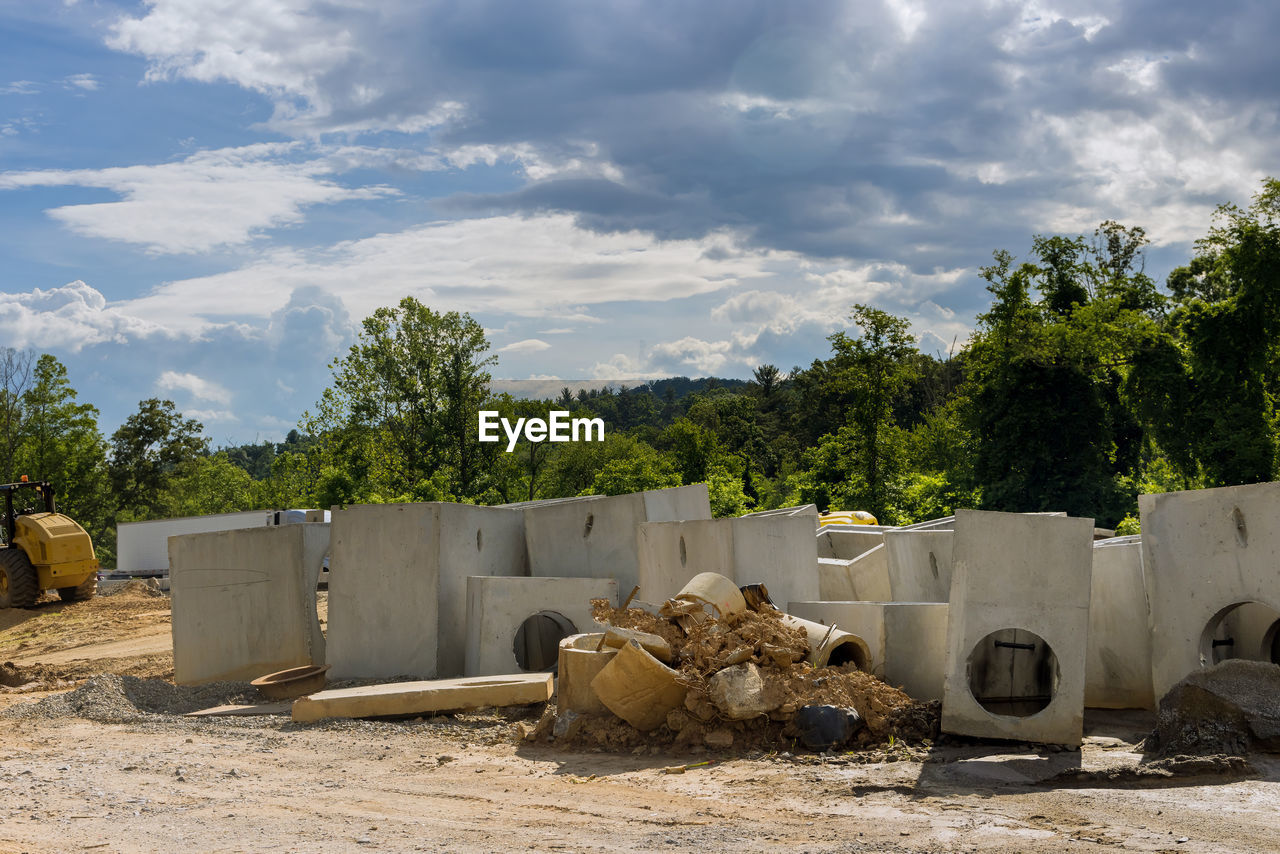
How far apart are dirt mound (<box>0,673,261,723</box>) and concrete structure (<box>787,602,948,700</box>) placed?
21.0ft

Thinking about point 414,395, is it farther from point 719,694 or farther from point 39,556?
point 719,694

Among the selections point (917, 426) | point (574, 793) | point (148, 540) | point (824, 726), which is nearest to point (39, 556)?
point (148, 540)

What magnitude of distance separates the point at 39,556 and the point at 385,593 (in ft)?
47.1

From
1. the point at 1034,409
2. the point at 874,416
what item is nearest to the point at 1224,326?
the point at 1034,409

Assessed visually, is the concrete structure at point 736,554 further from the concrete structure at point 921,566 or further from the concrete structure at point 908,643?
the concrete structure at point 908,643

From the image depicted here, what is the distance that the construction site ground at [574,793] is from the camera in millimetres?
5668

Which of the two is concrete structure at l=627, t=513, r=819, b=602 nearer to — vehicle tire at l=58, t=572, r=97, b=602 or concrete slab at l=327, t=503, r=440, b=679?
concrete slab at l=327, t=503, r=440, b=679

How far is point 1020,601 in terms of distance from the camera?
7980mm

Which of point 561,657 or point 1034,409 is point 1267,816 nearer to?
point 561,657

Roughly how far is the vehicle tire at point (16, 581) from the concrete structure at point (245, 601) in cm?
1117

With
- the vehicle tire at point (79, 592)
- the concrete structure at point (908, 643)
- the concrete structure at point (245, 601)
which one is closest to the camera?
the concrete structure at point (908, 643)

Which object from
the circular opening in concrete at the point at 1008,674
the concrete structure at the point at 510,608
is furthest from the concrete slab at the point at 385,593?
the circular opening in concrete at the point at 1008,674

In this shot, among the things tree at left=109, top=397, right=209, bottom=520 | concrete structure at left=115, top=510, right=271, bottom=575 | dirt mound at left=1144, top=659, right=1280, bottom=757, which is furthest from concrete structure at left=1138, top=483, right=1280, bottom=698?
tree at left=109, top=397, right=209, bottom=520

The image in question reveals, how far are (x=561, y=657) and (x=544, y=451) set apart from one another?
46.2 m
